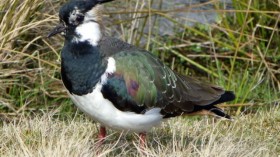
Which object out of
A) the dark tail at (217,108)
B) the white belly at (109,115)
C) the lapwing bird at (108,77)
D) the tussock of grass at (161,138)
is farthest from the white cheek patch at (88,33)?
the dark tail at (217,108)

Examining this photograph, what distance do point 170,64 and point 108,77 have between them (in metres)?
3.08

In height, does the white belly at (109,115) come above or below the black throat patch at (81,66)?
below

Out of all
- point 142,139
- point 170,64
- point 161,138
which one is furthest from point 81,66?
point 170,64

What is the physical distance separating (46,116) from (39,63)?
43.3 inches

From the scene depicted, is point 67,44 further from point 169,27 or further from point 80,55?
point 169,27

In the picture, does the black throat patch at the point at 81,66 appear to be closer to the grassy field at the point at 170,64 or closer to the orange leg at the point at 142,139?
the grassy field at the point at 170,64

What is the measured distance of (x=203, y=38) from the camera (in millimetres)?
8039

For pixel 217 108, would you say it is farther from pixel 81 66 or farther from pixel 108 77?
pixel 81 66

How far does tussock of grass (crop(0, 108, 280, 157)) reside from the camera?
4950 mm

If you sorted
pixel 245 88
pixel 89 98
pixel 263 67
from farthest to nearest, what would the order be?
1. pixel 263 67
2. pixel 245 88
3. pixel 89 98

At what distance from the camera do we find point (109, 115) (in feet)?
16.0

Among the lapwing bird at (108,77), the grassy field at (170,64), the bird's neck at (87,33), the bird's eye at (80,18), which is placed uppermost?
the bird's eye at (80,18)

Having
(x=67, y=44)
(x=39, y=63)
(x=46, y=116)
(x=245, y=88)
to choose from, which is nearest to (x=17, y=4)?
(x=39, y=63)

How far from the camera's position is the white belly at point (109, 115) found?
4852 mm
